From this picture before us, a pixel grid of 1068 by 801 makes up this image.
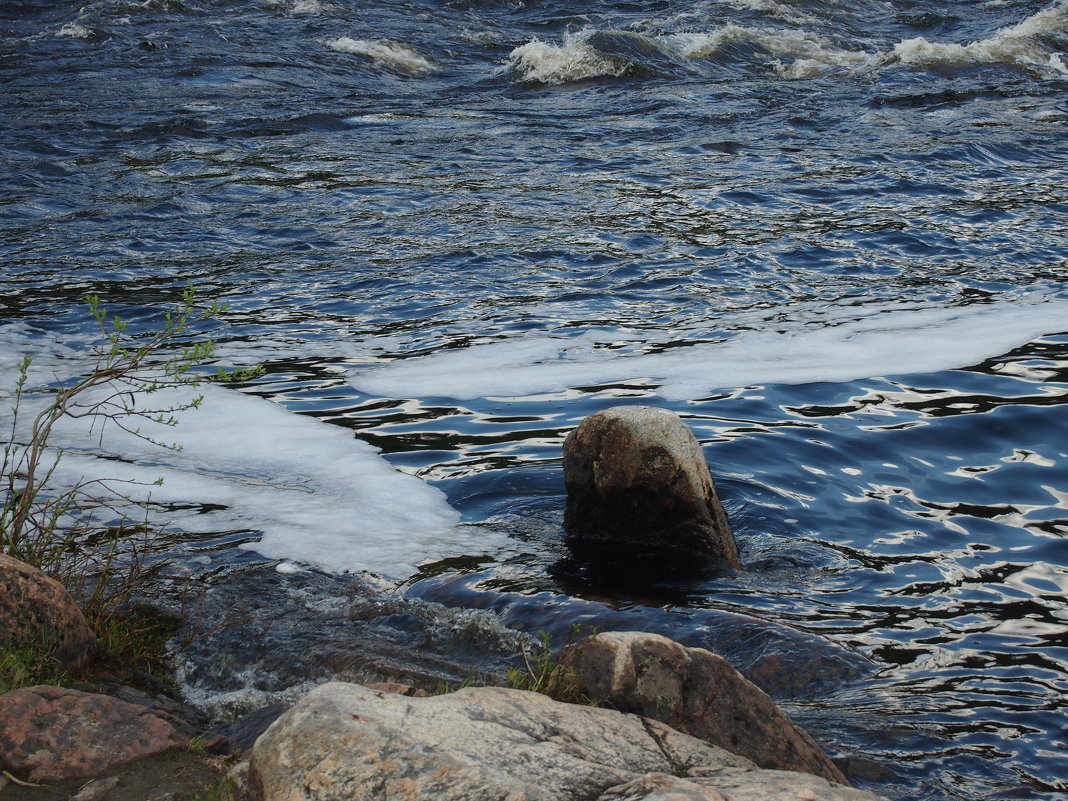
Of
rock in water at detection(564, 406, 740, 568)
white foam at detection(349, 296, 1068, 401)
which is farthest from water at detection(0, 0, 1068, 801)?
rock in water at detection(564, 406, 740, 568)

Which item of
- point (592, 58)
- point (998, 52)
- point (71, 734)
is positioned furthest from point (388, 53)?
point (71, 734)

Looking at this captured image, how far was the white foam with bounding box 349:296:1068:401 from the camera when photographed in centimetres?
652

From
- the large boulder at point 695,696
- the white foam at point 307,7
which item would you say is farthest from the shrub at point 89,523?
the white foam at point 307,7

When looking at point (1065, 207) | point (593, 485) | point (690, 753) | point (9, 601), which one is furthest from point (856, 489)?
point (1065, 207)

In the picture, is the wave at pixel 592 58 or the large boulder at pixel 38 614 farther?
the wave at pixel 592 58

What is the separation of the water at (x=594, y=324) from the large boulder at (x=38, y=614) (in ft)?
1.47

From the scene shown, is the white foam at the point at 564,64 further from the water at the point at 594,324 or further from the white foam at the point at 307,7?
the white foam at the point at 307,7

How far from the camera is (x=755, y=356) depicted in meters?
6.92

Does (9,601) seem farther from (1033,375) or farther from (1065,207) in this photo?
(1065,207)

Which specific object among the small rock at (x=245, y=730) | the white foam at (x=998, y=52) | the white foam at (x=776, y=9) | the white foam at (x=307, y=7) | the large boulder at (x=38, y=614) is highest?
the white foam at (x=307, y=7)

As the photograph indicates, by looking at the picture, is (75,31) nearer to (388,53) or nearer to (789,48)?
(388,53)

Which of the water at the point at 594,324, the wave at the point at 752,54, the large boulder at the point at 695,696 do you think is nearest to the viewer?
the large boulder at the point at 695,696

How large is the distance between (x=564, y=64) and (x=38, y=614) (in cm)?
1312

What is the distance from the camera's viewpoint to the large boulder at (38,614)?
3242 mm
